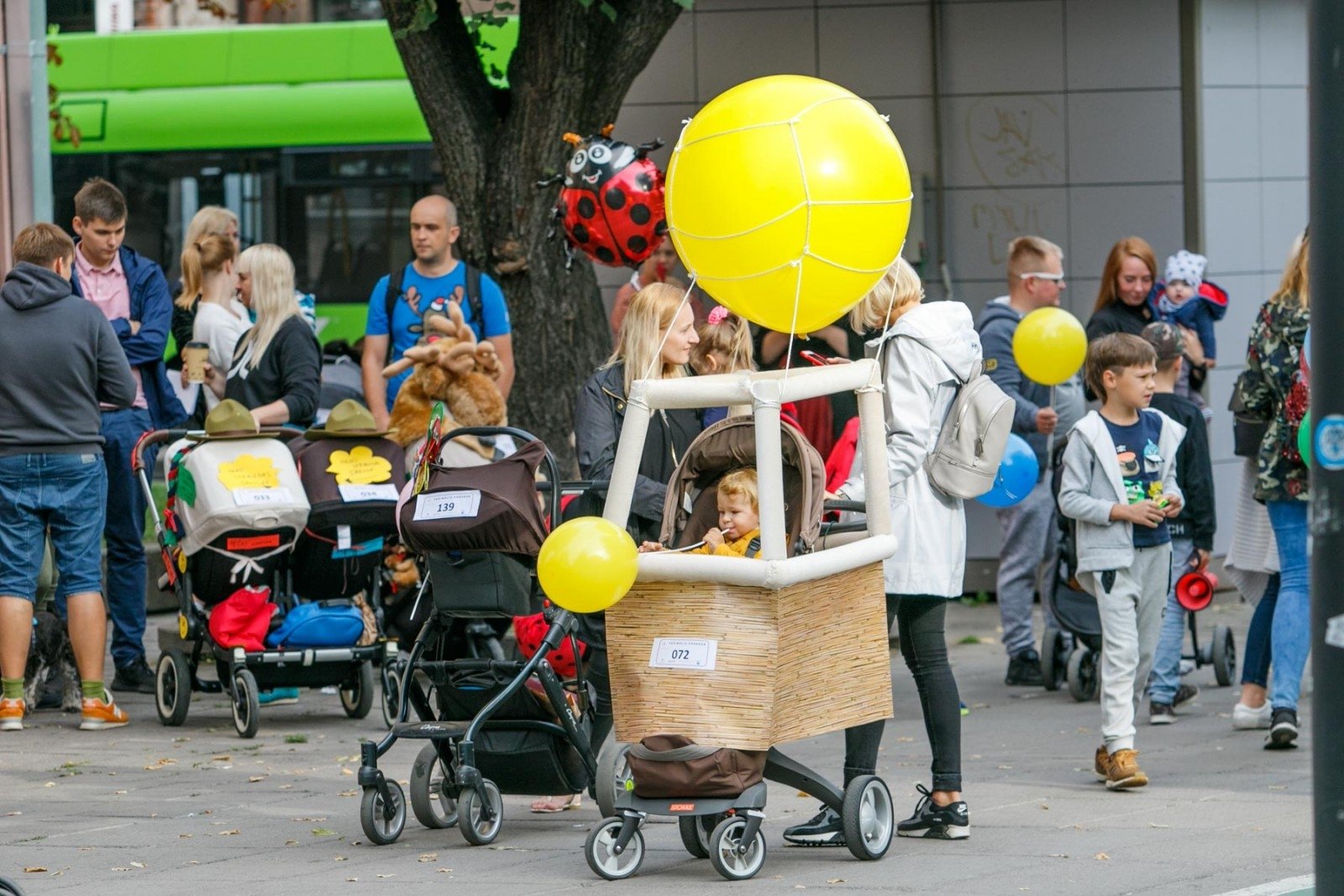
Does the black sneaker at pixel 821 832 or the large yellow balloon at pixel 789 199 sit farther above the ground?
the large yellow balloon at pixel 789 199

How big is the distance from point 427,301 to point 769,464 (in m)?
4.43

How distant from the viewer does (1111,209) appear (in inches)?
538

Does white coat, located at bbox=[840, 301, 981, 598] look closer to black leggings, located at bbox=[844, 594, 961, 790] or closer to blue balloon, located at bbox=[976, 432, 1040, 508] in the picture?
black leggings, located at bbox=[844, 594, 961, 790]

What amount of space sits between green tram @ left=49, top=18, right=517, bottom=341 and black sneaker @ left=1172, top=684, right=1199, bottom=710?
11548mm

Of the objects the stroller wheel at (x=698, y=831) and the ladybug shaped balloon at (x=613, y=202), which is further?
the ladybug shaped balloon at (x=613, y=202)

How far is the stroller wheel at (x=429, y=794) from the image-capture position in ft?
23.4

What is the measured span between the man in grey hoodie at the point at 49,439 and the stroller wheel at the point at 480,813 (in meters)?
3.16

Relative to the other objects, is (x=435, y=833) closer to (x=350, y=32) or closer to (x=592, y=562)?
(x=592, y=562)

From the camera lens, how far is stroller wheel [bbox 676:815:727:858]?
6.59m

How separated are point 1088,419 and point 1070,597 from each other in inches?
67.8

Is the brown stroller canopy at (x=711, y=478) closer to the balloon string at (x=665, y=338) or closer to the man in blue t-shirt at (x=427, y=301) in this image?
the balloon string at (x=665, y=338)

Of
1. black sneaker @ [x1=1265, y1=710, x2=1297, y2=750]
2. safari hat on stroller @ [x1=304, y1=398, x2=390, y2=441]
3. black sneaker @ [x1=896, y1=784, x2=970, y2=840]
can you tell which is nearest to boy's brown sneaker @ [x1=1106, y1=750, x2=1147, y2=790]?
black sneaker @ [x1=896, y1=784, x2=970, y2=840]

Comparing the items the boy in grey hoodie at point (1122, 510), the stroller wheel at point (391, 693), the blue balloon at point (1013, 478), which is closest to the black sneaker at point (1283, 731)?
the boy in grey hoodie at point (1122, 510)

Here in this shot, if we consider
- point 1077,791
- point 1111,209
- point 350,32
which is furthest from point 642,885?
point 350,32
